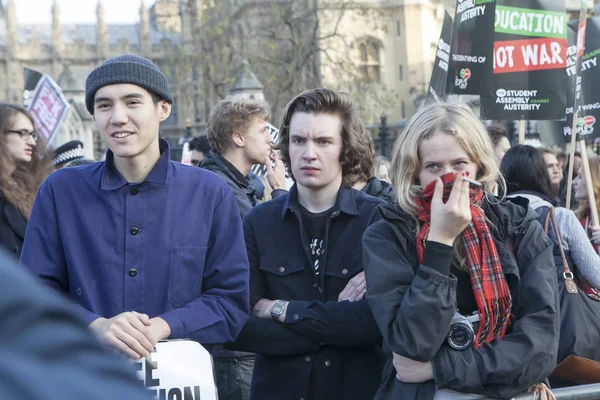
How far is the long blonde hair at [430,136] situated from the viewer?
2879 millimetres

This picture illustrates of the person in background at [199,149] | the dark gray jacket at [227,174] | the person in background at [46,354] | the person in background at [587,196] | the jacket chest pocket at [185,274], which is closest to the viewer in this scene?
the person in background at [46,354]

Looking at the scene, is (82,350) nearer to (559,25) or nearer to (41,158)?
(41,158)

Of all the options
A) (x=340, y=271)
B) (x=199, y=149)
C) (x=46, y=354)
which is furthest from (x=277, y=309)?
(x=199, y=149)

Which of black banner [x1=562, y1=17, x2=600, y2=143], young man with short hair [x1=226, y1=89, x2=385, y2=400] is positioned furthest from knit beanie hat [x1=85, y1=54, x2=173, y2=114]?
black banner [x1=562, y1=17, x2=600, y2=143]

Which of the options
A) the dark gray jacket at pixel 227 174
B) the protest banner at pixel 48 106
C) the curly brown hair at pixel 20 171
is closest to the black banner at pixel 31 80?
the protest banner at pixel 48 106

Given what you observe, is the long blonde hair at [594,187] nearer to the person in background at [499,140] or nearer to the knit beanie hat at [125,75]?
the person in background at [499,140]

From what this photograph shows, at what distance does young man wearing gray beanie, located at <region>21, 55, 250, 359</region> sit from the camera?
9.37 feet

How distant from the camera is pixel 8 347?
0.65m

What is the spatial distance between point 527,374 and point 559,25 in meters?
4.76

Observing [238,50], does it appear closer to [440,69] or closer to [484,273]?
[440,69]

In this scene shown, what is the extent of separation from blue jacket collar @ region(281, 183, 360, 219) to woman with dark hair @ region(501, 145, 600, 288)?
1.19 meters

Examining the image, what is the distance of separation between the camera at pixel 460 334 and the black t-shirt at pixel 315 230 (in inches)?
29.9

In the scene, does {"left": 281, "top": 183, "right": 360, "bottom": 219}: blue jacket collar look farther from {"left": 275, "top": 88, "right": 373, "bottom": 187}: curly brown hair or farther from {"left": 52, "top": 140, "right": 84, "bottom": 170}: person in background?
{"left": 52, "top": 140, "right": 84, "bottom": 170}: person in background

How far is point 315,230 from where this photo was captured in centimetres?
339
